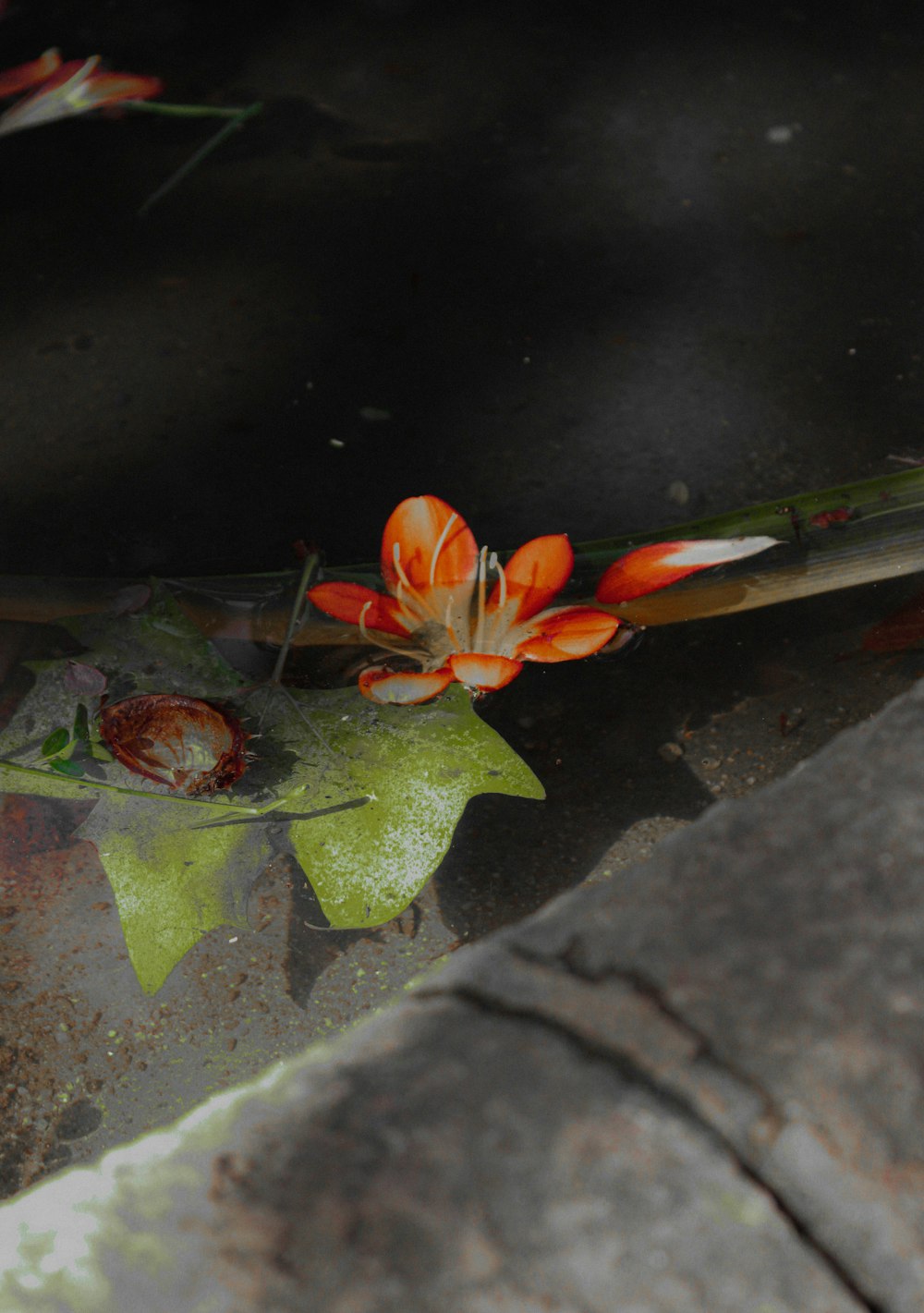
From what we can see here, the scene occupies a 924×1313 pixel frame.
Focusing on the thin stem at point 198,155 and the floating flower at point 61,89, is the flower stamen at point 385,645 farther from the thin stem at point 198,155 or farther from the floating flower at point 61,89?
the floating flower at point 61,89

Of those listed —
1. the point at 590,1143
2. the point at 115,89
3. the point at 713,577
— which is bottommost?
the point at 713,577

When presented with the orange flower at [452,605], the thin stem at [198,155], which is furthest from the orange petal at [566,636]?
the thin stem at [198,155]

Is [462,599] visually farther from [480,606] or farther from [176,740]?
[176,740]

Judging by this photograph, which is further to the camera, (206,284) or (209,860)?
(206,284)

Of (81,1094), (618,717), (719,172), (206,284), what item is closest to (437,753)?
(618,717)

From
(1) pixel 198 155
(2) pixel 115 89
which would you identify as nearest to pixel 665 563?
(1) pixel 198 155

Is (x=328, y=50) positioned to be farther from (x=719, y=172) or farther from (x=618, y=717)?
(x=618, y=717)

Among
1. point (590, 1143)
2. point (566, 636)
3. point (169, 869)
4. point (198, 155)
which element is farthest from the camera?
point (198, 155)
